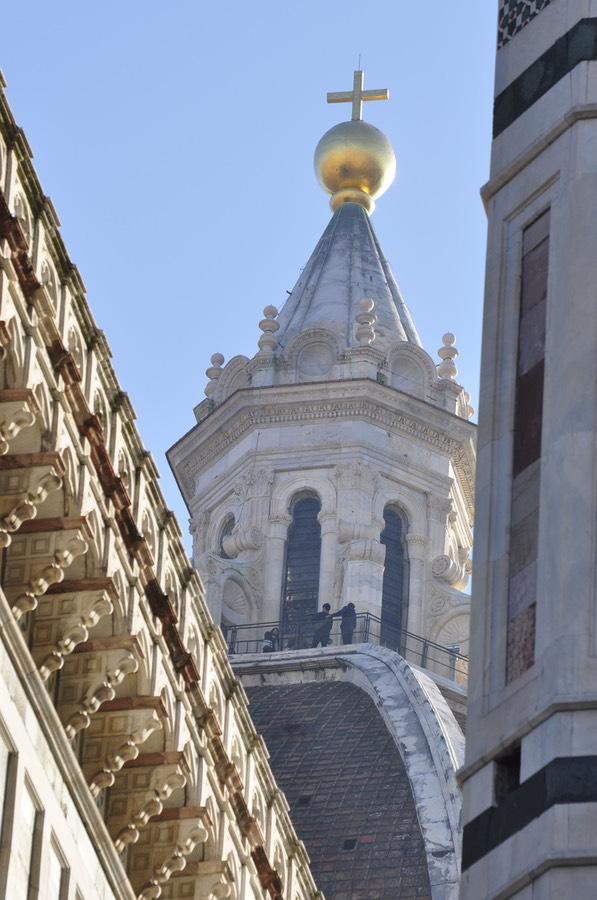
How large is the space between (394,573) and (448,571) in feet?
7.13

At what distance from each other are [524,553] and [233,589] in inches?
2678

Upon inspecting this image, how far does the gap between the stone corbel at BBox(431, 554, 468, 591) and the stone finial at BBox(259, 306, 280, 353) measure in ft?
30.5

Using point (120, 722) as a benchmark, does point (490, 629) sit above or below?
below

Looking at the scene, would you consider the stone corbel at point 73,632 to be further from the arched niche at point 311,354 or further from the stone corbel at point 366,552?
the arched niche at point 311,354

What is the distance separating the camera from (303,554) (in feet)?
272

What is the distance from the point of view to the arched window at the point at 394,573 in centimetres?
8288

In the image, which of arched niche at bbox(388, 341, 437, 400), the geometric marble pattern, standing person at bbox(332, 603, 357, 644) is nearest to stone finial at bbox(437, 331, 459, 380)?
arched niche at bbox(388, 341, 437, 400)

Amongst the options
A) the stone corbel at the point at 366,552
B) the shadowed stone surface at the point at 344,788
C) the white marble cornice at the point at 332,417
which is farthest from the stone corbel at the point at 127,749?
the white marble cornice at the point at 332,417

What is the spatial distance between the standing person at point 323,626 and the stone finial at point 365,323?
788 cm

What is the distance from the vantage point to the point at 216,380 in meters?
88.5

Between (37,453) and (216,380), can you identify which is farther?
(216,380)

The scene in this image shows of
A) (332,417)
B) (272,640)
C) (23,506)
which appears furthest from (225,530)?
(23,506)

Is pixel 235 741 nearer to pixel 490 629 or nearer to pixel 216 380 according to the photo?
pixel 490 629

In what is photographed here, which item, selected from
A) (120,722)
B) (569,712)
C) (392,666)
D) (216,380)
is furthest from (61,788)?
(216,380)
